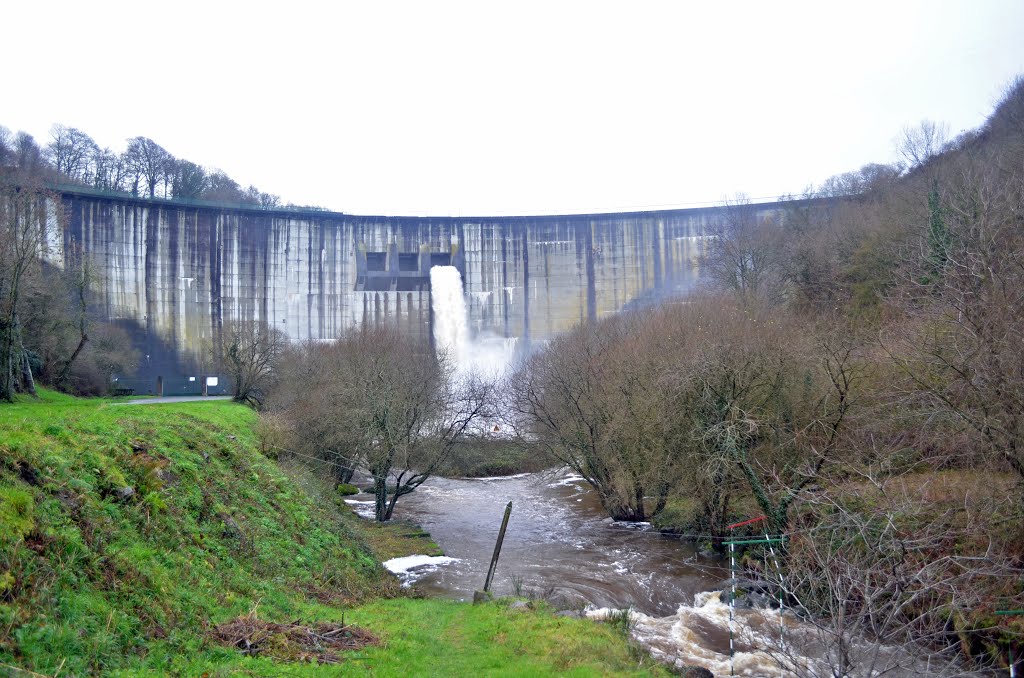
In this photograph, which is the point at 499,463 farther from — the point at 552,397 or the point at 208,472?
the point at 208,472

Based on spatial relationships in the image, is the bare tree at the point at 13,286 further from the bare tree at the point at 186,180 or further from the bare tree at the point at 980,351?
the bare tree at the point at 186,180

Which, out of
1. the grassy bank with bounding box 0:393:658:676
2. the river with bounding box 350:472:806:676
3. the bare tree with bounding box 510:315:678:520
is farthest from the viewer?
the bare tree with bounding box 510:315:678:520

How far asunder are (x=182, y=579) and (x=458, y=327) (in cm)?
4178

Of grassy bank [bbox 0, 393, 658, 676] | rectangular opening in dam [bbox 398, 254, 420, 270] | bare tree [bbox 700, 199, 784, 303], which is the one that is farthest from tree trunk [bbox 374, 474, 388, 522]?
rectangular opening in dam [bbox 398, 254, 420, 270]

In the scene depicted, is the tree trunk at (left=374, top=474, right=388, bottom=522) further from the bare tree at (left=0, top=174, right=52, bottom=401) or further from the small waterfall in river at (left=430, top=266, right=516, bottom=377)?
the small waterfall in river at (left=430, top=266, right=516, bottom=377)

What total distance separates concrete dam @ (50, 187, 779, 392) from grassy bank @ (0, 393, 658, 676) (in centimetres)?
3435

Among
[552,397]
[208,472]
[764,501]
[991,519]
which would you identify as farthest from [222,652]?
[552,397]

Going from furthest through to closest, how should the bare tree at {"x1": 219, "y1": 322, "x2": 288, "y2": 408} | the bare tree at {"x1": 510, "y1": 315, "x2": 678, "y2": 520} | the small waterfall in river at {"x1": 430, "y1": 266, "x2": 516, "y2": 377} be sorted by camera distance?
the small waterfall in river at {"x1": 430, "y1": 266, "x2": 516, "y2": 377} → the bare tree at {"x1": 219, "y1": 322, "x2": 288, "y2": 408} → the bare tree at {"x1": 510, "y1": 315, "x2": 678, "y2": 520}

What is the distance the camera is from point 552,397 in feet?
90.5

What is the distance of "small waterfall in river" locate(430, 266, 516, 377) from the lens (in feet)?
161

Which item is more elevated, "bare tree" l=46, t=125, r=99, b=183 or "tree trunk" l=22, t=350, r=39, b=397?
"bare tree" l=46, t=125, r=99, b=183

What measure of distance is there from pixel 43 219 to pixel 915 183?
3885cm

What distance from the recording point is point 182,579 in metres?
8.06

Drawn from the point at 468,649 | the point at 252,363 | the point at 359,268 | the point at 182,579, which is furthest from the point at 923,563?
the point at 359,268
